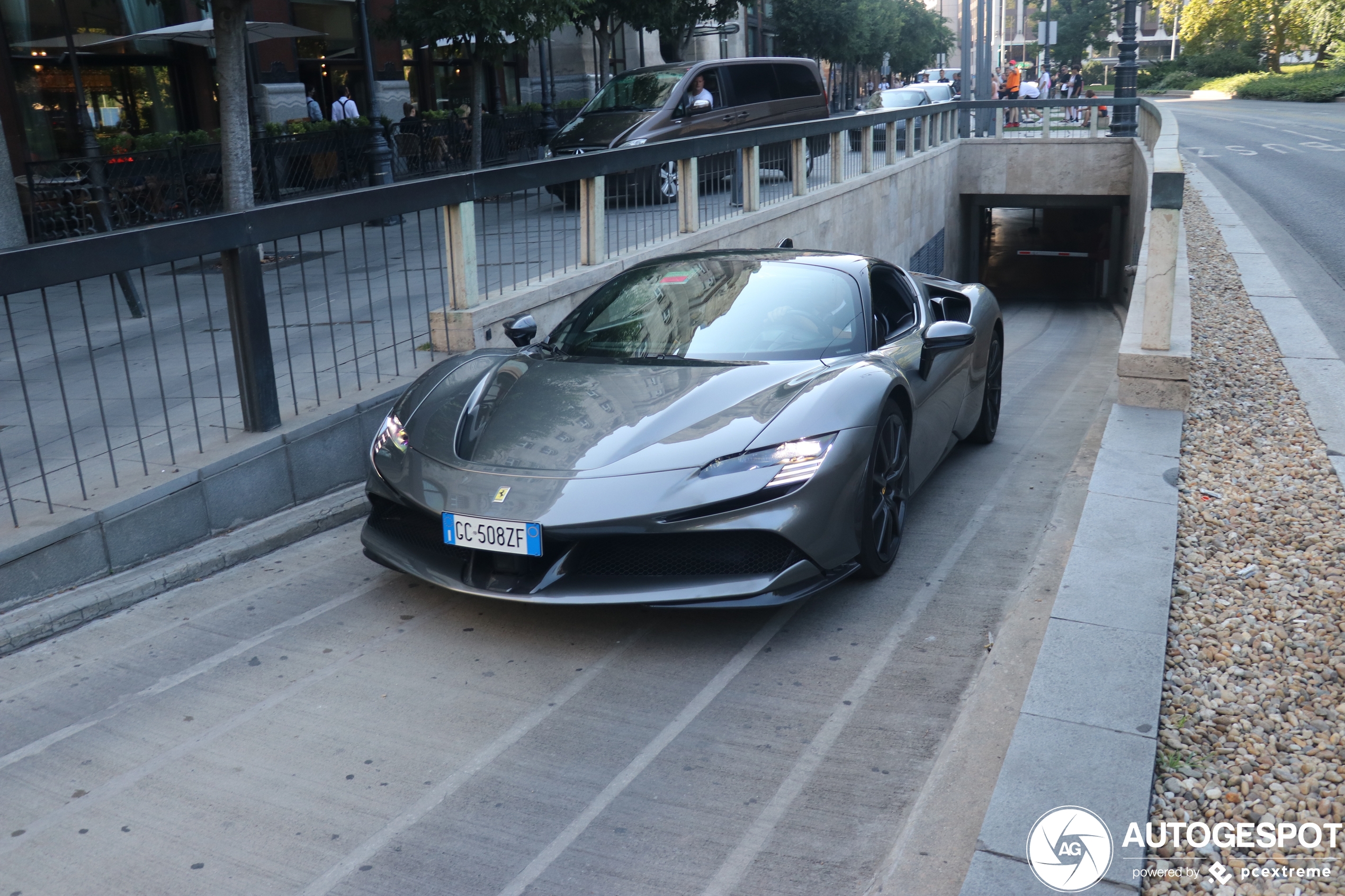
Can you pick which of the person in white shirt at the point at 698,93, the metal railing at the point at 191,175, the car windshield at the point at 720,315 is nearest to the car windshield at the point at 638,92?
Answer: the person in white shirt at the point at 698,93

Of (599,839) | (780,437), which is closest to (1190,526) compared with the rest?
(780,437)

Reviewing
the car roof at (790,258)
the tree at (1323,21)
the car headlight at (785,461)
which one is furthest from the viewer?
the tree at (1323,21)

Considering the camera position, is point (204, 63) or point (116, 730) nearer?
point (116, 730)

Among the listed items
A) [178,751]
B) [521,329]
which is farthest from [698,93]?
[178,751]

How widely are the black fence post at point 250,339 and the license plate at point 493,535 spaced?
6.58 feet

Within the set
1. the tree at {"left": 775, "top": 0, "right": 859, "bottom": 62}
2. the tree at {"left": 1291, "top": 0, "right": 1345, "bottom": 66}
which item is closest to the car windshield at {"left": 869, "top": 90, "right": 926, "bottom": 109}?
the tree at {"left": 775, "top": 0, "right": 859, "bottom": 62}

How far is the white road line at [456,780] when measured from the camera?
305cm

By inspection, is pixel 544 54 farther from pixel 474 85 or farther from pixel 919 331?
pixel 919 331

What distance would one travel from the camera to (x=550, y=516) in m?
4.12

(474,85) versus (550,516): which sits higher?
(474,85)

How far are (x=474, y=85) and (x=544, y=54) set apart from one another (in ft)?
26.6

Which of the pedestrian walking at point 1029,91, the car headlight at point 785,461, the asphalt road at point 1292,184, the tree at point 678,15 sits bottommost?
the asphalt road at point 1292,184

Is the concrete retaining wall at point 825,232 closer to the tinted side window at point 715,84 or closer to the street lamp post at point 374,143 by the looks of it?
the tinted side window at point 715,84

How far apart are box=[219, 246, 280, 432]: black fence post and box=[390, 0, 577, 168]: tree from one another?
37.1 ft
